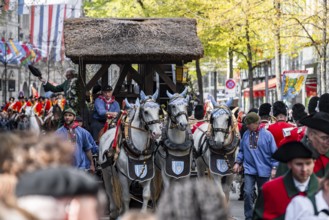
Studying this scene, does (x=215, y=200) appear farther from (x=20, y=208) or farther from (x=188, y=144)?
(x=188, y=144)

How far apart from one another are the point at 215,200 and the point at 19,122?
33749mm

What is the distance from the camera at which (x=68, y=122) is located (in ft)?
48.5

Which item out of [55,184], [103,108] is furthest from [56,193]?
[103,108]

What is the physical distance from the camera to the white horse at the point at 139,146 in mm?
15195

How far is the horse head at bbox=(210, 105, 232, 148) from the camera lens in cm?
1588

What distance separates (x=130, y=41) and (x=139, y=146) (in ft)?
11.8

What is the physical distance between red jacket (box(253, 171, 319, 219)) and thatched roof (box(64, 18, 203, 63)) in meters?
10.7

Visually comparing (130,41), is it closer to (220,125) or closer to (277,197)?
(220,125)

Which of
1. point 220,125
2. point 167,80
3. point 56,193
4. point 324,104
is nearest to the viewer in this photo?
point 56,193

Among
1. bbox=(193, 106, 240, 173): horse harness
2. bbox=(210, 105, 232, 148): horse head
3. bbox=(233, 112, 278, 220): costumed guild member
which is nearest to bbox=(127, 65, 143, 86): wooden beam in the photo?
bbox=(193, 106, 240, 173): horse harness

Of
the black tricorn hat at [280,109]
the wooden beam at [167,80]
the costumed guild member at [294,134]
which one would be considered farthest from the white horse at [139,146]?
the wooden beam at [167,80]

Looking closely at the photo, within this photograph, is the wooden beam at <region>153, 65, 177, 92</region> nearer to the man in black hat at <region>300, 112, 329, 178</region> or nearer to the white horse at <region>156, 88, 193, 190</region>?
the white horse at <region>156, 88, 193, 190</region>

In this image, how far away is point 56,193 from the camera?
396 cm

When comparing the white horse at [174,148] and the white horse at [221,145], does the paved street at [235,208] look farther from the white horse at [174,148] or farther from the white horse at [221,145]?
the white horse at [174,148]
